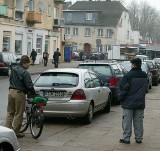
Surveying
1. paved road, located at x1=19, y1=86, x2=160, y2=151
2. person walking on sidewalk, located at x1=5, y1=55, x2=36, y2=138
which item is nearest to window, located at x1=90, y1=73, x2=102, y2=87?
paved road, located at x1=19, y1=86, x2=160, y2=151

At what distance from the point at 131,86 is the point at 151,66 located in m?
19.5

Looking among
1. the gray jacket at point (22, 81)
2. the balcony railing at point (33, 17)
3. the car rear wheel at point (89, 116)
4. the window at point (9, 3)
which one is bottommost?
the car rear wheel at point (89, 116)

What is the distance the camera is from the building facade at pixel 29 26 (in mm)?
41844

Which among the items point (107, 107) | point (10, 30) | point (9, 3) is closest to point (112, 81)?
point (107, 107)

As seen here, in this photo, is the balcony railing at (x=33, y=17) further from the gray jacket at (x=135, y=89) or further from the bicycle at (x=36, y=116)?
the gray jacket at (x=135, y=89)

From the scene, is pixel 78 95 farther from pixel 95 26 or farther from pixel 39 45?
pixel 95 26

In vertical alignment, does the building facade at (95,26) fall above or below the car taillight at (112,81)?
above

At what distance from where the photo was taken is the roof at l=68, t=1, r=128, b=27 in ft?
277

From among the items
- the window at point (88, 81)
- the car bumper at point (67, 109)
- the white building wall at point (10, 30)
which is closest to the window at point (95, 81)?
the window at point (88, 81)

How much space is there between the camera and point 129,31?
93.2 m

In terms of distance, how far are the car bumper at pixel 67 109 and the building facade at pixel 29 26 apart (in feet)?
88.4

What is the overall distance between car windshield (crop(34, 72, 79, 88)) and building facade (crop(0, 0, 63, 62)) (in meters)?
26.1

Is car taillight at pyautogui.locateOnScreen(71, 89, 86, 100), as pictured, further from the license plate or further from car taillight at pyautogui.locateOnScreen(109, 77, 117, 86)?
car taillight at pyautogui.locateOnScreen(109, 77, 117, 86)

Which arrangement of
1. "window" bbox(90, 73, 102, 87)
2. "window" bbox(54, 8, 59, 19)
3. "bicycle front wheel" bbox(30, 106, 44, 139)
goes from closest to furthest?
"bicycle front wheel" bbox(30, 106, 44, 139) → "window" bbox(90, 73, 102, 87) → "window" bbox(54, 8, 59, 19)
